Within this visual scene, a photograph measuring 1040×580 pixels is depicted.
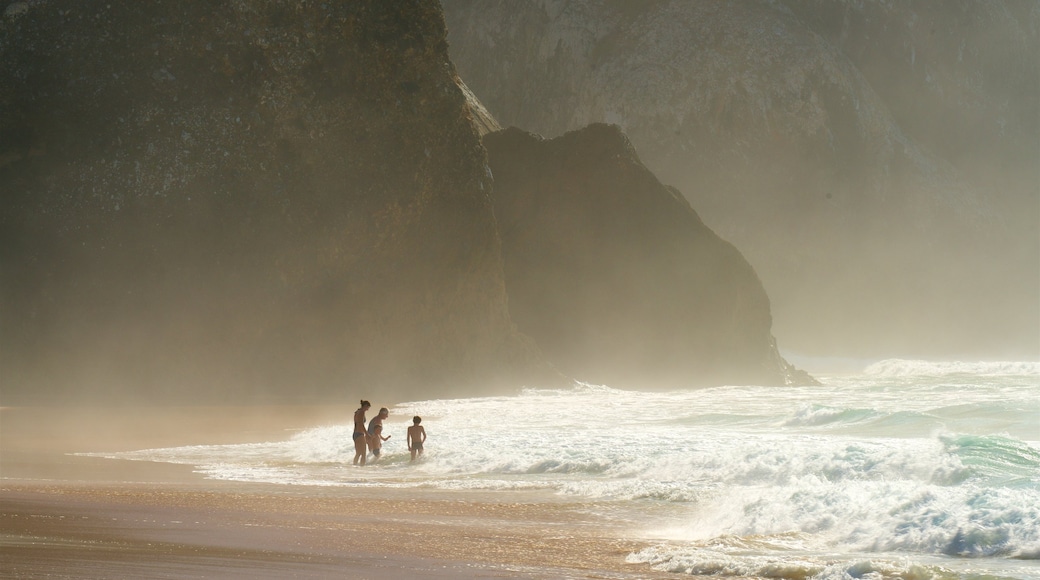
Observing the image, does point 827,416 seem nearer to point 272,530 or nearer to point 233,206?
point 272,530

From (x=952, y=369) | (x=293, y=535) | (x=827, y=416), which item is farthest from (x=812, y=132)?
(x=293, y=535)

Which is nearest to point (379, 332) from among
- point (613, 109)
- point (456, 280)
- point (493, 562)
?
point (456, 280)

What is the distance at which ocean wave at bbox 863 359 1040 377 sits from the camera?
50.4m

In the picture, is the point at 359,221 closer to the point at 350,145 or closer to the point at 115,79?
the point at 350,145

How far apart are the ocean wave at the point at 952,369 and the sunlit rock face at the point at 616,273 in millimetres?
7673

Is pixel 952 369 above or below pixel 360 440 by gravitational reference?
above

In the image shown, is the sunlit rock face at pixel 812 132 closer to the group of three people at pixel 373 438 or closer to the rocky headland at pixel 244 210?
the rocky headland at pixel 244 210

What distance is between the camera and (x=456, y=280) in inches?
1517

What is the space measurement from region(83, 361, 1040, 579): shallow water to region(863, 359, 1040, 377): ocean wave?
71.6ft

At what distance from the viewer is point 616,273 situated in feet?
161

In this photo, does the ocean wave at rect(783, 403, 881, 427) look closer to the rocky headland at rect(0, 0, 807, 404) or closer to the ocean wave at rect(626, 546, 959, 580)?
the ocean wave at rect(626, 546, 959, 580)

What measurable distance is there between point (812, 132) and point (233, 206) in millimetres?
60108

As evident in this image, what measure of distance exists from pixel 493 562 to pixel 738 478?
20.2ft

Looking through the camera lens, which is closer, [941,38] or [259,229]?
[259,229]
